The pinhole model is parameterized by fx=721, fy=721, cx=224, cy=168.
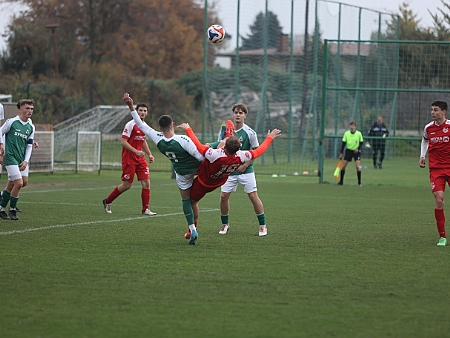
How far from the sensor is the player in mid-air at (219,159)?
926 cm

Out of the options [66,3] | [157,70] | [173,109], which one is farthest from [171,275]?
[157,70]

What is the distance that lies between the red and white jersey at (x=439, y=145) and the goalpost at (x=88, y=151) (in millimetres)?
16839

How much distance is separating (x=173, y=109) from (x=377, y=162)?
71.8ft

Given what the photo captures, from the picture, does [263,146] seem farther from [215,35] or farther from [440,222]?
[215,35]

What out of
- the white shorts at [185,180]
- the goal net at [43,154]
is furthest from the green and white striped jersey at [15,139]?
the goal net at [43,154]

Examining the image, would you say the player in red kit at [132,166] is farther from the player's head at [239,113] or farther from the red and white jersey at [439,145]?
the red and white jersey at [439,145]

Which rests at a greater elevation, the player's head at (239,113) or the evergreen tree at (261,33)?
the evergreen tree at (261,33)

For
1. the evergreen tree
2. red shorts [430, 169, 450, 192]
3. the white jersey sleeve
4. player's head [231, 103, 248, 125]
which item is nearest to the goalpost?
the evergreen tree

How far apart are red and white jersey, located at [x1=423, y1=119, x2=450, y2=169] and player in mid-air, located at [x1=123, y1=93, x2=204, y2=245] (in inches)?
133

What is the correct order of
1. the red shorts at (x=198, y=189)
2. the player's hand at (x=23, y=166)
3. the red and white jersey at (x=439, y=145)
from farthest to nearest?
the player's hand at (x=23, y=166) → the red and white jersey at (x=439, y=145) → the red shorts at (x=198, y=189)

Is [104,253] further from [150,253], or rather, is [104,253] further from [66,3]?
[66,3]

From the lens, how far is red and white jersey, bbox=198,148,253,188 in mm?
9281

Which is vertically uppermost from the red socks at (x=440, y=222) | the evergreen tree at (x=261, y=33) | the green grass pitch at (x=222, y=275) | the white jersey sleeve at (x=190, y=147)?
the evergreen tree at (x=261, y=33)

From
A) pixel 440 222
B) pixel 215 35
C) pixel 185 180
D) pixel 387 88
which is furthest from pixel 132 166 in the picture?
pixel 387 88
